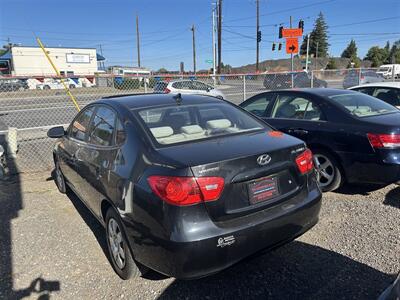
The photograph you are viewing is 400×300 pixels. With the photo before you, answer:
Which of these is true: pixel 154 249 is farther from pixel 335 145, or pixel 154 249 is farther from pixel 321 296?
pixel 335 145

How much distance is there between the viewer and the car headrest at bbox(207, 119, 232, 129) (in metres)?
3.22

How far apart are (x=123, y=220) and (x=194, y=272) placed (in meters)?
0.74

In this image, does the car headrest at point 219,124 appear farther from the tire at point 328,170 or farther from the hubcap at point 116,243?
the tire at point 328,170

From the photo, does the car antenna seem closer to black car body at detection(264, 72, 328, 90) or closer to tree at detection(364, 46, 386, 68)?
black car body at detection(264, 72, 328, 90)

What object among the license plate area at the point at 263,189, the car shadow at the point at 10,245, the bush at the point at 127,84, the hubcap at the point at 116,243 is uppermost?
the bush at the point at 127,84

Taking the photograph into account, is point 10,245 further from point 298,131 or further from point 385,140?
point 385,140

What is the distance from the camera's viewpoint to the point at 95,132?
3.51 metres

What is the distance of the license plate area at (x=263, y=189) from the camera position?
8.16ft

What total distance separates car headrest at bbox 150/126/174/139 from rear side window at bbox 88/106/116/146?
1.41 ft

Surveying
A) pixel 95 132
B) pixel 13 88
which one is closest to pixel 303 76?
pixel 13 88

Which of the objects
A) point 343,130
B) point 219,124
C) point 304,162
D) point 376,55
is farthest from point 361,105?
point 376,55

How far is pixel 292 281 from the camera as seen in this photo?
284cm

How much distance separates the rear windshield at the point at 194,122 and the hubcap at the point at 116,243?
35.8 inches

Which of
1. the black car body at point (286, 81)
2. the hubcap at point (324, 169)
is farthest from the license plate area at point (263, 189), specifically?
the black car body at point (286, 81)
